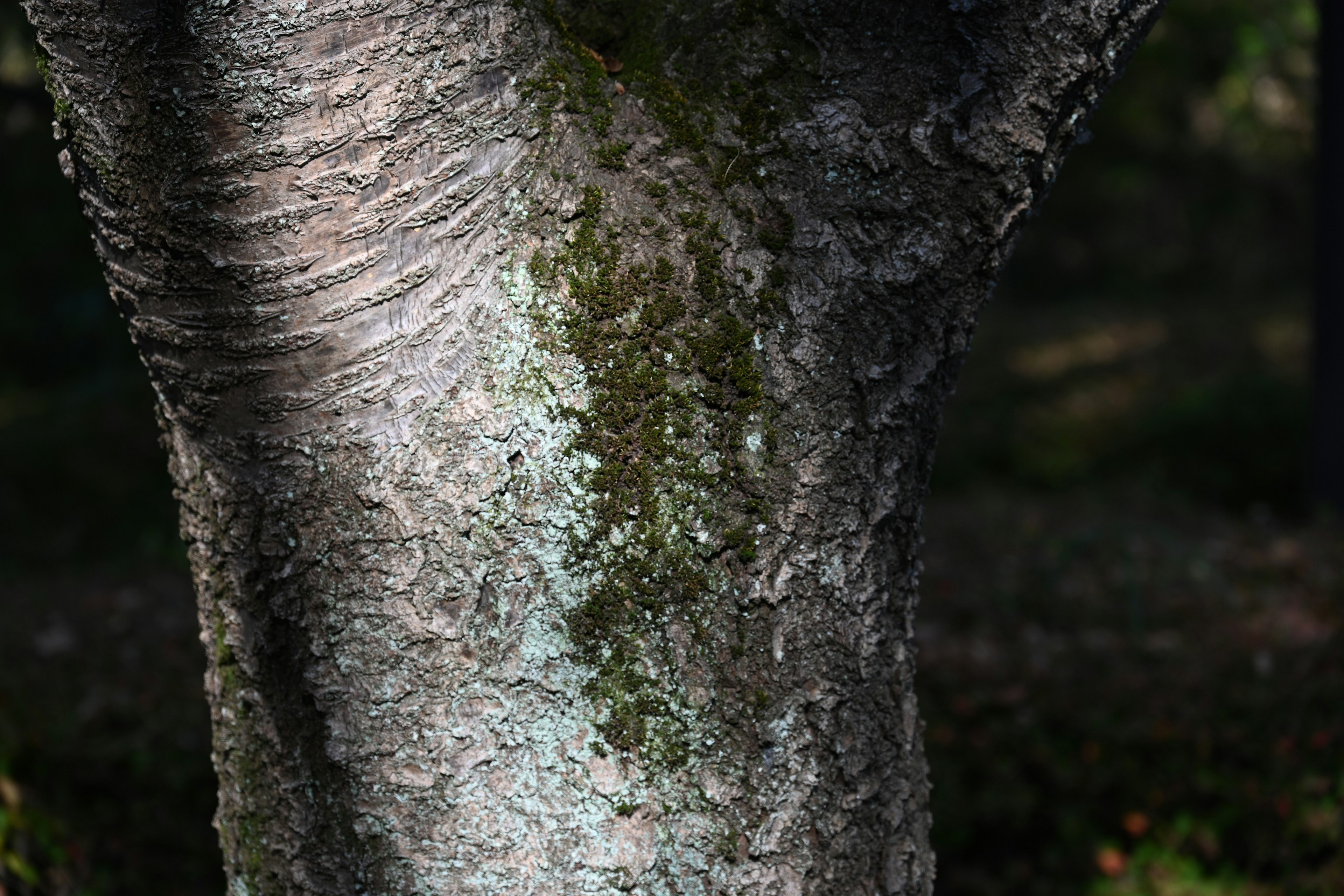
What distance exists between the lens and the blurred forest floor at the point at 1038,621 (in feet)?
9.82

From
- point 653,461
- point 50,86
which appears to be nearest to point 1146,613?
point 653,461

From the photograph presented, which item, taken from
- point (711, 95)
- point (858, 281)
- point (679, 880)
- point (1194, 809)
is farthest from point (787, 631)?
point (1194, 809)

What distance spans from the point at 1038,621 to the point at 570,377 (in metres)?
3.16

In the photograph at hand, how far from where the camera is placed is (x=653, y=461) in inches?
40.9

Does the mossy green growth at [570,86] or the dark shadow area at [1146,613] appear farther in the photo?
the dark shadow area at [1146,613]

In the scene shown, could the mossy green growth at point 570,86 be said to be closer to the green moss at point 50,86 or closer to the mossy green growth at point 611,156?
the mossy green growth at point 611,156

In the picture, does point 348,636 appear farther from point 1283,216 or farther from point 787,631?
point 1283,216

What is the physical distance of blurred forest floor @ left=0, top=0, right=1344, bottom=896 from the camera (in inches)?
118

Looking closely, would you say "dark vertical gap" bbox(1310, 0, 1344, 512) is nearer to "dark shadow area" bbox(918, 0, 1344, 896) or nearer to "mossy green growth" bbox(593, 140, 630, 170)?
"dark shadow area" bbox(918, 0, 1344, 896)

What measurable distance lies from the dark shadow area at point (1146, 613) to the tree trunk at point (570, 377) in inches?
95.6

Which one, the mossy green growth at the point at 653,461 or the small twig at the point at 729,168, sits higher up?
the small twig at the point at 729,168

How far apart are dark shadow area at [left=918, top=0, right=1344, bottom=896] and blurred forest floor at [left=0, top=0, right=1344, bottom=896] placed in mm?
12

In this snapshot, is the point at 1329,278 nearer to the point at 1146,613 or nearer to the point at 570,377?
the point at 1146,613

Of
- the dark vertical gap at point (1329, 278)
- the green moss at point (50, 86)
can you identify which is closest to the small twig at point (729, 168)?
the green moss at point (50, 86)
